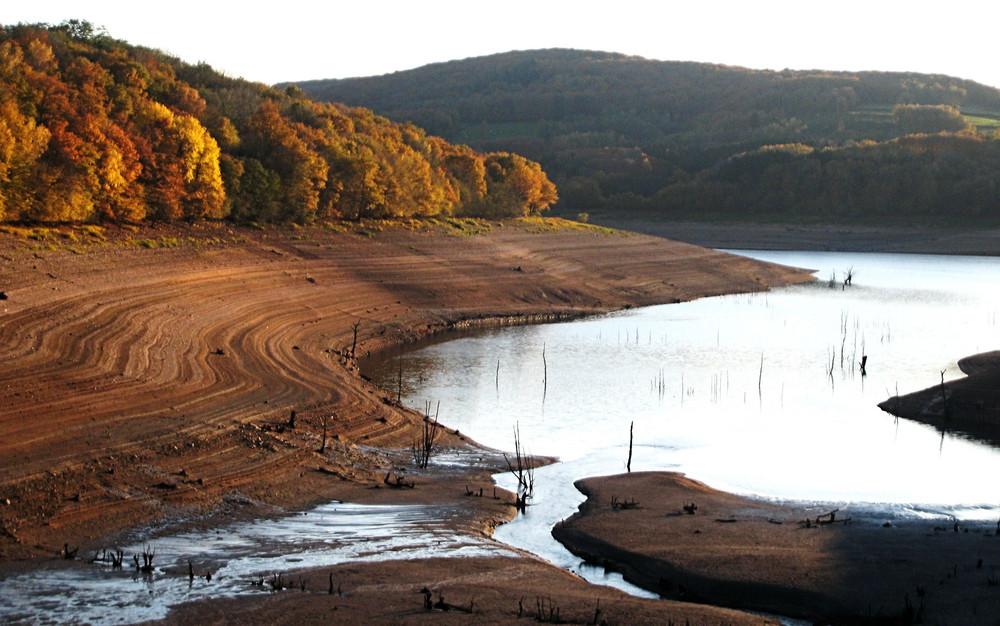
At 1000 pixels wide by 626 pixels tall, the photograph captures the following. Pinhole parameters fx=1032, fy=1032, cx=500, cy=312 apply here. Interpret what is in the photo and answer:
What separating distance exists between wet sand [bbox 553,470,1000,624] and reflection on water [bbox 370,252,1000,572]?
4.01ft

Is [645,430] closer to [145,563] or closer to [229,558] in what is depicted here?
[229,558]

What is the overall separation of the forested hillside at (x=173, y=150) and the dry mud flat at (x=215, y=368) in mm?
1709

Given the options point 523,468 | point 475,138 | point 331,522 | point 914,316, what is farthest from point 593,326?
point 475,138

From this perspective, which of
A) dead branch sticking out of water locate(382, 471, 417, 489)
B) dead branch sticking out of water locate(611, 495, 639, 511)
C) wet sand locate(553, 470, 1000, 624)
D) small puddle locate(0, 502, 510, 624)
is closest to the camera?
small puddle locate(0, 502, 510, 624)

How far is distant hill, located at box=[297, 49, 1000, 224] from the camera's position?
352 feet

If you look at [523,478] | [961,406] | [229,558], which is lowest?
[523,478]

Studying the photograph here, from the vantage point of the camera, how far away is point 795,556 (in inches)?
555

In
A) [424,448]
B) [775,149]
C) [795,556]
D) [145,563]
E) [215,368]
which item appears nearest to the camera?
[145,563]

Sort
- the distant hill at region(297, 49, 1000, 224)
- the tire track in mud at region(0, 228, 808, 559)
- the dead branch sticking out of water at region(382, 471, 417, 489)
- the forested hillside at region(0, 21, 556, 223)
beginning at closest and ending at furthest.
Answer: the tire track in mud at region(0, 228, 808, 559) < the dead branch sticking out of water at region(382, 471, 417, 489) < the forested hillside at region(0, 21, 556, 223) < the distant hill at region(297, 49, 1000, 224)

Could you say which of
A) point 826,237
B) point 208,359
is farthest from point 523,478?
point 826,237

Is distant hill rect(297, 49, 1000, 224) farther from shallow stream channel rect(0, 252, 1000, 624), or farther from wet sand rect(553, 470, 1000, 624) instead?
wet sand rect(553, 470, 1000, 624)

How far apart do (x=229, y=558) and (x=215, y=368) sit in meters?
12.2

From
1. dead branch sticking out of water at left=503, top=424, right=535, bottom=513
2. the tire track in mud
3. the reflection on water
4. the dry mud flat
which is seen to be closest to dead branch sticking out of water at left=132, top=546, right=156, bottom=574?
the dry mud flat

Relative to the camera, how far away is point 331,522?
1556 cm
